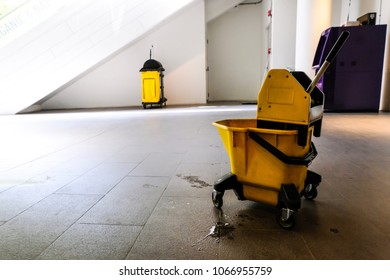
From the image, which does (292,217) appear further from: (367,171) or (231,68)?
(231,68)

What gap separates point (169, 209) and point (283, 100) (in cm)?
76

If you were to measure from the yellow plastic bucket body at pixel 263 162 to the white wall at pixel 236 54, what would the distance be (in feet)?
25.6

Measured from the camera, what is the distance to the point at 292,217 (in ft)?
4.00

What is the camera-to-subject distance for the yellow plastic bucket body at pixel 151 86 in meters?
6.82

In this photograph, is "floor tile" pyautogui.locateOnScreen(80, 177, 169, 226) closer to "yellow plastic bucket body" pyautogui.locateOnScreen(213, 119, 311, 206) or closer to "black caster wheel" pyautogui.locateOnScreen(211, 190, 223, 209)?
"black caster wheel" pyautogui.locateOnScreen(211, 190, 223, 209)

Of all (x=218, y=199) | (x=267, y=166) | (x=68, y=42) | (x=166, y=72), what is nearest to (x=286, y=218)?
(x=267, y=166)

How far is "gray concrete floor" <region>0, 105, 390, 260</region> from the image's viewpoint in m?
1.09

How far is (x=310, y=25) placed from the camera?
17.4 ft

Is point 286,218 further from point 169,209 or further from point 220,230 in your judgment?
point 169,209

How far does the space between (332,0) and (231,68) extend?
157 inches

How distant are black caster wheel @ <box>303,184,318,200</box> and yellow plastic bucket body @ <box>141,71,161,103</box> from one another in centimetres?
576

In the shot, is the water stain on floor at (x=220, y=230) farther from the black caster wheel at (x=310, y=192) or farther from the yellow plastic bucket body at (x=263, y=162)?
the black caster wheel at (x=310, y=192)

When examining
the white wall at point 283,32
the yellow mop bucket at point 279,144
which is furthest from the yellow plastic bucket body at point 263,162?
the white wall at point 283,32

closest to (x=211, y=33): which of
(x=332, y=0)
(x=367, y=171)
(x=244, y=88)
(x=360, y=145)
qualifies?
(x=244, y=88)
